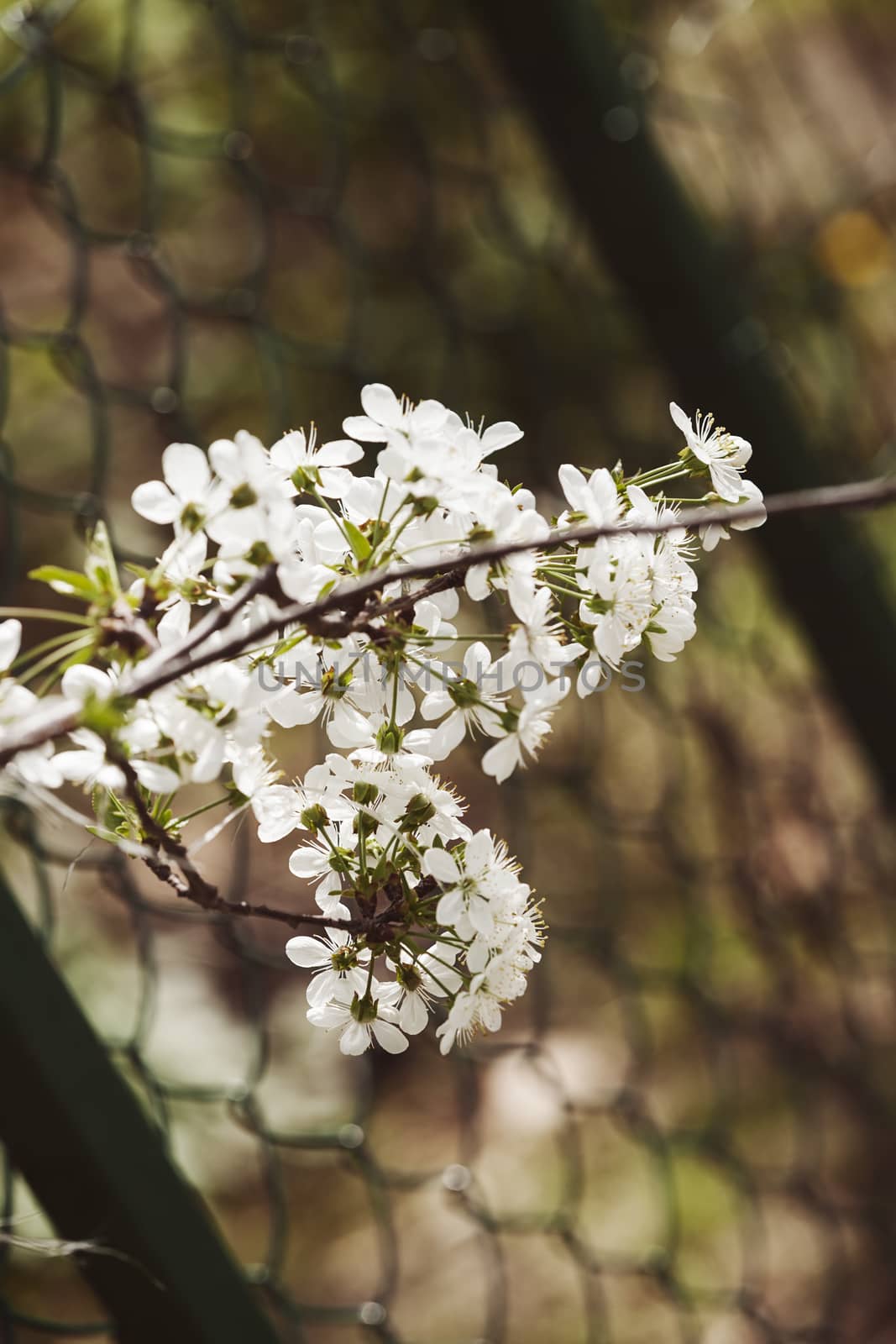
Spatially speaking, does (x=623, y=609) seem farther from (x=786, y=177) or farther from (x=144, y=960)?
(x=786, y=177)

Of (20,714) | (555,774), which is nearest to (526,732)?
(20,714)

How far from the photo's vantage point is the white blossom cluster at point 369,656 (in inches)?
9.9

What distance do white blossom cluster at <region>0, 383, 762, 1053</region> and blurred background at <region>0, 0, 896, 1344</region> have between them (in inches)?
21.0

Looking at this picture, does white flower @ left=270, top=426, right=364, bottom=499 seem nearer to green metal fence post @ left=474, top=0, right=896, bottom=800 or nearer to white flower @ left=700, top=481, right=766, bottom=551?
white flower @ left=700, top=481, right=766, bottom=551

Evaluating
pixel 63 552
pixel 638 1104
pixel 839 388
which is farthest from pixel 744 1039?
pixel 63 552

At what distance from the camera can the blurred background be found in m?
1.02

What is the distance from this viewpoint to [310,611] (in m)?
0.24

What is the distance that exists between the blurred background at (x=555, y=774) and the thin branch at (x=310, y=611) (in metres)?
0.59

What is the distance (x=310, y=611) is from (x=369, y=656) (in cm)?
7

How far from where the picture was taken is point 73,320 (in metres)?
0.60

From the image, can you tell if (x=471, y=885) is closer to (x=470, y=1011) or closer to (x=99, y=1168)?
(x=470, y=1011)

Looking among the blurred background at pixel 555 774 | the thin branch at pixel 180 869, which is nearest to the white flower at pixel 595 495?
the thin branch at pixel 180 869

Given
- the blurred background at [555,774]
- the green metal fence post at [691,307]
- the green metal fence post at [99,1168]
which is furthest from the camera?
the blurred background at [555,774]

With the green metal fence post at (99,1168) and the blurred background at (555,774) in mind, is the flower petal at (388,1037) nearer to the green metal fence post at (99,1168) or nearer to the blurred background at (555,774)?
the green metal fence post at (99,1168)
